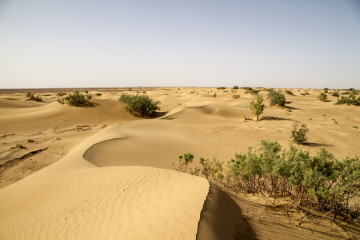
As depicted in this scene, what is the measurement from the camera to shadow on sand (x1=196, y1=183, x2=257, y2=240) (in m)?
3.07

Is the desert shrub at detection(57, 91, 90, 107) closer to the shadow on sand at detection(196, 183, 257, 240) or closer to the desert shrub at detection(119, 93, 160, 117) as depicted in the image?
the desert shrub at detection(119, 93, 160, 117)

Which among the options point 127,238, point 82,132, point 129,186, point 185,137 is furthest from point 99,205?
point 82,132

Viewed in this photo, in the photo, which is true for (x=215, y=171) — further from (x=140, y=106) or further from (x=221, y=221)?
(x=140, y=106)

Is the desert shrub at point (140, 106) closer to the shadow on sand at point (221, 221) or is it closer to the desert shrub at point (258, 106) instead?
the desert shrub at point (258, 106)

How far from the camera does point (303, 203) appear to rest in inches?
185

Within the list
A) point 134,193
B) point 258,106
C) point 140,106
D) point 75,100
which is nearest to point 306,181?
point 134,193

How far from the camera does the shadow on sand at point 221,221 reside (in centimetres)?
307

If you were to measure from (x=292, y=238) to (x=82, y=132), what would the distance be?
50.7ft

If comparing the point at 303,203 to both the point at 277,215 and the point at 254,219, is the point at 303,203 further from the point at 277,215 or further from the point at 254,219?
the point at 254,219

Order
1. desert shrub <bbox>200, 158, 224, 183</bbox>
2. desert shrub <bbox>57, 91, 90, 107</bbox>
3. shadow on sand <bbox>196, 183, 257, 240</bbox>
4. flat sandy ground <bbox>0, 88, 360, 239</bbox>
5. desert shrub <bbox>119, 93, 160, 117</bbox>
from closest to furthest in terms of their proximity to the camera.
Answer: shadow on sand <bbox>196, 183, 257, 240</bbox> < flat sandy ground <bbox>0, 88, 360, 239</bbox> < desert shrub <bbox>200, 158, 224, 183</bbox> < desert shrub <bbox>119, 93, 160, 117</bbox> < desert shrub <bbox>57, 91, 90, 107</bbox>

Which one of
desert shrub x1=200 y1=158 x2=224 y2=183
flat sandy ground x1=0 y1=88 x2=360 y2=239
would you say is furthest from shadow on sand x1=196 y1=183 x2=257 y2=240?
desert shrub x1=200 y1=158 x2=224 y2=183

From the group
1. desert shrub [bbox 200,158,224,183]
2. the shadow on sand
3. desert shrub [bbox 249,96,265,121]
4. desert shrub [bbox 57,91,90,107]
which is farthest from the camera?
desert shrub [bbox 57,91,90,107]

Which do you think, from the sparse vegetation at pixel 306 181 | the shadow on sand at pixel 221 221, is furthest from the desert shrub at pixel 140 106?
the shadow on sand at pixel 221 221

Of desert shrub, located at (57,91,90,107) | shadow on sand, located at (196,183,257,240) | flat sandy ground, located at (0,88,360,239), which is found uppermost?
desert shrub, located at (57,91,90,107)
